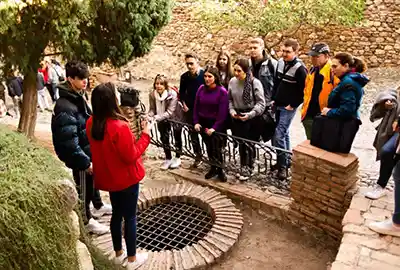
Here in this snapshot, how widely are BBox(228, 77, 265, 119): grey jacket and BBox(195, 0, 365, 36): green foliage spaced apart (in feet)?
21.2

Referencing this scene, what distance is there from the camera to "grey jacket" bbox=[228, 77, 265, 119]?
16.1 feet

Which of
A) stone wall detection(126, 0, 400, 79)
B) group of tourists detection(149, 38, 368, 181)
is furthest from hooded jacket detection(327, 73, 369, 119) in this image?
stone wall detection(126, 0, 400, 79)

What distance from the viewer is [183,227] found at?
460cm

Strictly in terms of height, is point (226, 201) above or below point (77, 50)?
below

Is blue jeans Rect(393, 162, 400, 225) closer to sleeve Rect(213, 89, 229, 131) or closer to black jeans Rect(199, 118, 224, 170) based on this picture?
sleeve Rect(213, 89, 229, 131)

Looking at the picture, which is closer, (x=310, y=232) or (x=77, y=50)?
(x=310, y=232)

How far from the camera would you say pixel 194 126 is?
5.32 meters

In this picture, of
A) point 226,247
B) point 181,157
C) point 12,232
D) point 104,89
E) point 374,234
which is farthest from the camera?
point 181,157

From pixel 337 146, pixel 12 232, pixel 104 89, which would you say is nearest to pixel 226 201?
pixel 337 146

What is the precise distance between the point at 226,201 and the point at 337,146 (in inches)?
58.0

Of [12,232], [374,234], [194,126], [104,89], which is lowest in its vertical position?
[374,234]

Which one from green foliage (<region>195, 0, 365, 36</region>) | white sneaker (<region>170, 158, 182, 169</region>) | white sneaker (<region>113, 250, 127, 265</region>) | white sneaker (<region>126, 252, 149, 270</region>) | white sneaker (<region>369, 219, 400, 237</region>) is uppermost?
green foliage (<region>195, 0, 365, 36</region>)

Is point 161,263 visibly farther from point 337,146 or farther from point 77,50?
point 77,50

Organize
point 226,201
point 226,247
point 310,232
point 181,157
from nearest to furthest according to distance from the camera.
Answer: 1. point 226,247
2. point 310,232
3. point 226,201
4. point 181,157
